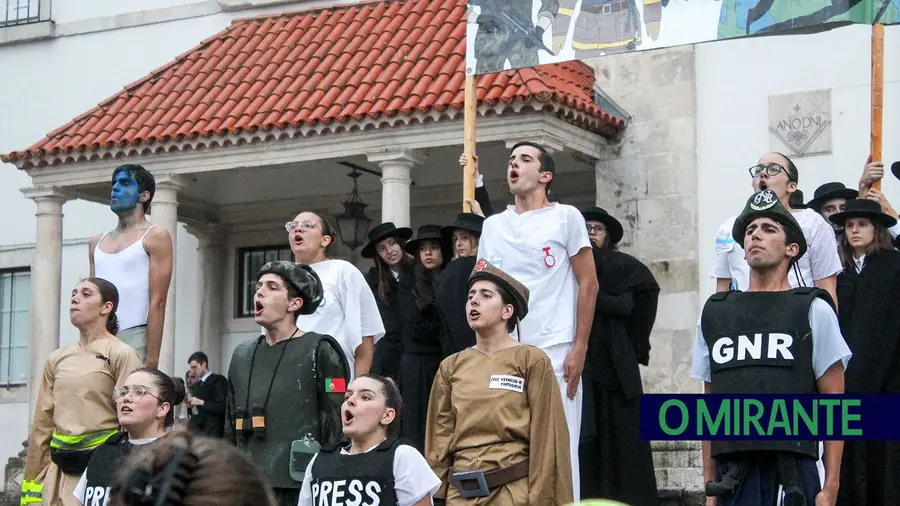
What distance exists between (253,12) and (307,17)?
1.46 meters

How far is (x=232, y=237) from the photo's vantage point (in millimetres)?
18969

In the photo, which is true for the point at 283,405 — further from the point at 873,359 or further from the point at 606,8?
the point at 606,8

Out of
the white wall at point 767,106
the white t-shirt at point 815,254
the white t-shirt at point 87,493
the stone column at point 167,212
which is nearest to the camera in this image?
the white t-shirt at point 87,493

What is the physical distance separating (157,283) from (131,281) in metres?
0.17

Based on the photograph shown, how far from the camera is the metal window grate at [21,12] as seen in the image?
20516mm

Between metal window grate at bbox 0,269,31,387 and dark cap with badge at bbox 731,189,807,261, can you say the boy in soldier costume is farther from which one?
metal window grate at bbox 0,269,31,387

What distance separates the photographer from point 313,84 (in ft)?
52.1

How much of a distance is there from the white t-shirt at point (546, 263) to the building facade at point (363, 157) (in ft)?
15.9

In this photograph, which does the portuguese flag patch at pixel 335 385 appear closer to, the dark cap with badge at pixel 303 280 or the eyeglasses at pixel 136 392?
the dark cap with badge at pixel 303 280

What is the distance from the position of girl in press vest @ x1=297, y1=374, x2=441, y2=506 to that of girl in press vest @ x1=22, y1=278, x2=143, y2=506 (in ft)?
5.00

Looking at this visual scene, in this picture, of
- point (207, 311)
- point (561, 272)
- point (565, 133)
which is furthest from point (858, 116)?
point (207, 311)

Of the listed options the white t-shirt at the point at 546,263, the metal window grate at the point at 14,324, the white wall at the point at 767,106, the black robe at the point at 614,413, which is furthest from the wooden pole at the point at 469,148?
the metal window grate at the point at 14,324

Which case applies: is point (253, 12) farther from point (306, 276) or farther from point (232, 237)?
point (306, 276)

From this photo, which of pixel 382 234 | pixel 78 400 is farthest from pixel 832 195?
pixel 78 400
